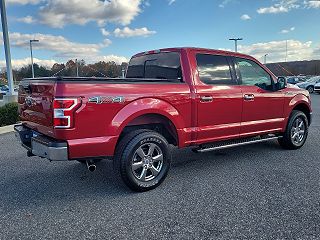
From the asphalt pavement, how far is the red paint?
0.61 metres

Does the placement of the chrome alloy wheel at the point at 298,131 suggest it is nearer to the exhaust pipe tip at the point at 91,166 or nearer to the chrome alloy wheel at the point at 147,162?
the chrome alloy wheel at the point at 147,162

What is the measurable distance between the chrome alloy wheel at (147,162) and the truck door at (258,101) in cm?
175

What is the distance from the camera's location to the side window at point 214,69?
15.3 ft

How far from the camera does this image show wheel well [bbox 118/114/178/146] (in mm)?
4125

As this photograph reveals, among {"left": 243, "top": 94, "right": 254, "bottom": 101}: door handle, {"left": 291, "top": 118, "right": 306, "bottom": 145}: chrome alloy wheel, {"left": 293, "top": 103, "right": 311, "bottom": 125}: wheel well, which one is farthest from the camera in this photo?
{"left": 293, "top": 103, "right": 311, "bottom": 125}: wheel well

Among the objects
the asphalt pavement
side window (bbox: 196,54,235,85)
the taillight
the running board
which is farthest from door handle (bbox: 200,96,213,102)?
the taillight

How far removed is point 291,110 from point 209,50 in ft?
7.61

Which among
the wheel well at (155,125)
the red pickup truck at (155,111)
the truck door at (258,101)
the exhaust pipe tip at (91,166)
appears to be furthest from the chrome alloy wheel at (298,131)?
the exhaust pipe tip at (91,166)

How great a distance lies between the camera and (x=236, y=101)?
4.94 m

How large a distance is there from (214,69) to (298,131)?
101 inches

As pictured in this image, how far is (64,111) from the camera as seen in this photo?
331 cm

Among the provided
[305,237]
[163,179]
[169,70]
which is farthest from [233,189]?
[169,70]

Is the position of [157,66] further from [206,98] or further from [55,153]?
[55,153]

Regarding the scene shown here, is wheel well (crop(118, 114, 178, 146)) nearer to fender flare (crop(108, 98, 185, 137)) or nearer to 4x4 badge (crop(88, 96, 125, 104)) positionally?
fender flare (crop(108, 98, 185, 137))
